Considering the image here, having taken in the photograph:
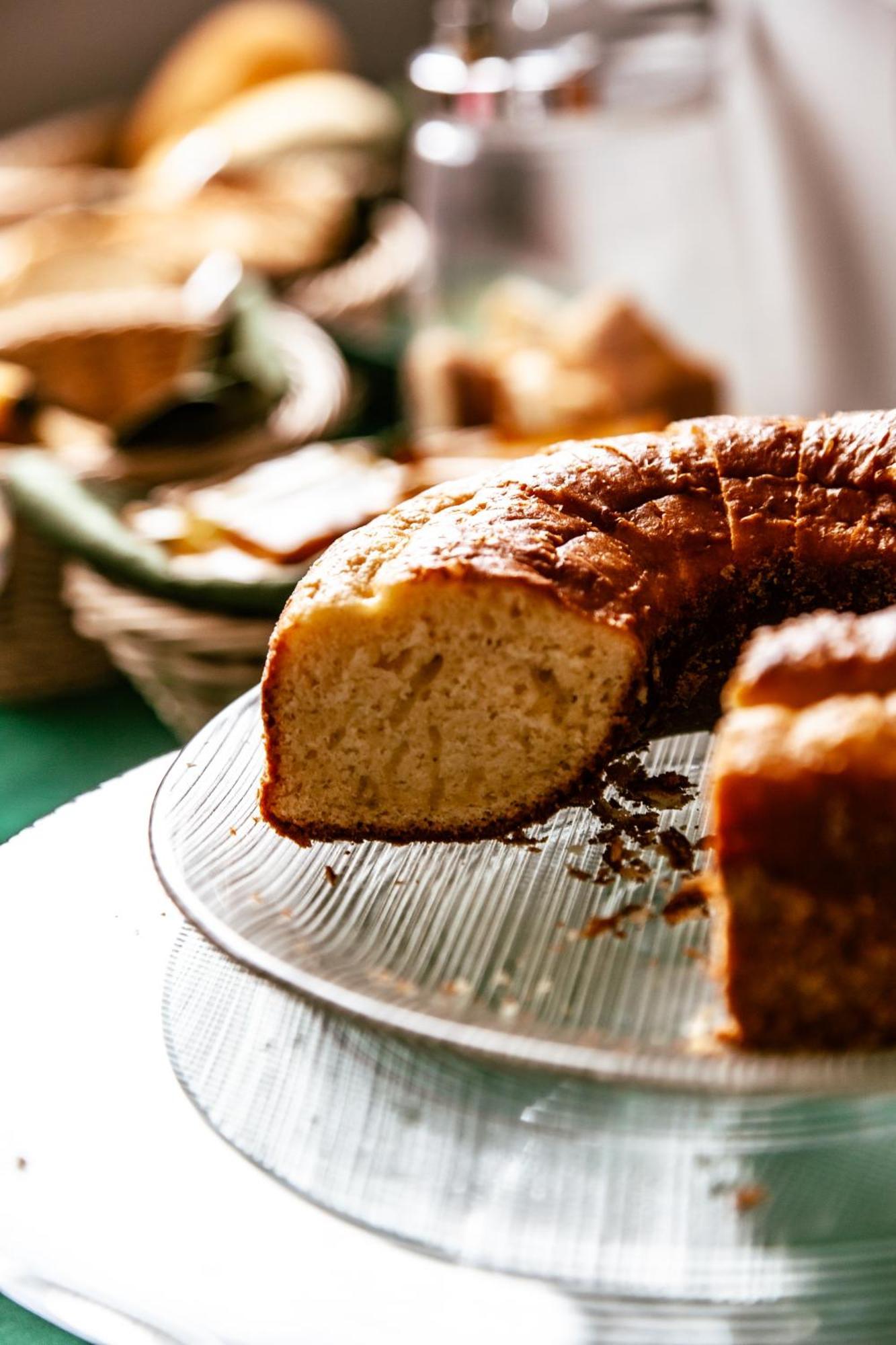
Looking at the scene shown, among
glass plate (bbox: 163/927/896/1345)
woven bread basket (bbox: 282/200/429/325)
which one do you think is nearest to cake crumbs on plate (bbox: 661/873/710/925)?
glass plate (bbox: 163/927/896/1345)

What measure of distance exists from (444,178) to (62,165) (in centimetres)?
149

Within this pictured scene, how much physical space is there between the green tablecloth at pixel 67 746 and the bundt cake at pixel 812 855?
771 millimetres

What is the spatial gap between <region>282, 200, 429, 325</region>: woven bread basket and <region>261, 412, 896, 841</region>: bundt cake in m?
1.37

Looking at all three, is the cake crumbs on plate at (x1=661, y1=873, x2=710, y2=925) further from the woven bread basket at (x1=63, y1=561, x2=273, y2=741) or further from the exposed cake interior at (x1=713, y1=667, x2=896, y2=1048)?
the woven bread basket at (x1=63, y1=561, x2=273, y2=741)

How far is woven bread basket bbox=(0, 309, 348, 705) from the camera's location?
166cm

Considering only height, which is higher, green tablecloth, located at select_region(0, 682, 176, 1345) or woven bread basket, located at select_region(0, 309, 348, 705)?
woven bread basket, located at select_region(0, 309, 348, 705)

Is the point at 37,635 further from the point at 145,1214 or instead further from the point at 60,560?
the point at 145,1214

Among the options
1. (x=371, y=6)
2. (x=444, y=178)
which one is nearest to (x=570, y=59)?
(x=444, y=178)

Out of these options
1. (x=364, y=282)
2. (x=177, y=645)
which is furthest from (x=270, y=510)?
(x=364, y=282)

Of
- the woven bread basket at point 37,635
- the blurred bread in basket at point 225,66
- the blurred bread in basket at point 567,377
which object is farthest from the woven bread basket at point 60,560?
the blurred bread in basket at point 225,66

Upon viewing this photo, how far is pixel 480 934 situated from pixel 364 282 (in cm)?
184

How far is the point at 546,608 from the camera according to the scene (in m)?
0.97

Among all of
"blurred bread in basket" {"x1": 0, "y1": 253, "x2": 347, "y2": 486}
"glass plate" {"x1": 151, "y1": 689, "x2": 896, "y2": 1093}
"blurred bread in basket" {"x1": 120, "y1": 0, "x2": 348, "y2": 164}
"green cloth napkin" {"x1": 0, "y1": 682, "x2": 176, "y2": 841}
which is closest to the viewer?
"glass plate" {"x1": 151, "y1": 689, "x2": 896, "y2": 1093}

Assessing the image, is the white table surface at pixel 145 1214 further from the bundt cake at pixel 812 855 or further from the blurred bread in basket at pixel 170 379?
the blurred bread in basket at pixel 170 379
